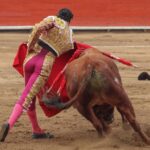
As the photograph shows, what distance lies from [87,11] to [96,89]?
38.0ft

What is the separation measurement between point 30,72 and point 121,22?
36.5ft

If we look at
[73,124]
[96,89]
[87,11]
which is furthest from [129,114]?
[87,11]

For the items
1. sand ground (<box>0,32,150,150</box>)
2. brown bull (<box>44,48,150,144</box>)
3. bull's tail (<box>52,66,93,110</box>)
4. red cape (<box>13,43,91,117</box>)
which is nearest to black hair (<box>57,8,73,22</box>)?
red cape (<box>13,43,91,117</box>)

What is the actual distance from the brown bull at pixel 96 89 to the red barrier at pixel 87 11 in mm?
11260

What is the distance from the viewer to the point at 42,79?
5.07m

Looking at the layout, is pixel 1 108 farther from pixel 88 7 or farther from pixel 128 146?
pixel 88 7

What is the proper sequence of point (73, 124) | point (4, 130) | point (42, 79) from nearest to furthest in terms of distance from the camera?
point (4, 130) < point (42, 79) < point (73, 124)

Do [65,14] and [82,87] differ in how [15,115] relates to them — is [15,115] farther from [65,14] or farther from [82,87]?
[65,14]

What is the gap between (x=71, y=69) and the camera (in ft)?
16.2

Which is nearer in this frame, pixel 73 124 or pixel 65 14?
pixel 65 14

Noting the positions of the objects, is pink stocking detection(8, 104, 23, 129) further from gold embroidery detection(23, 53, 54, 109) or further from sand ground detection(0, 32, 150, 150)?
sand ground detection(0, 32, 150, 150)

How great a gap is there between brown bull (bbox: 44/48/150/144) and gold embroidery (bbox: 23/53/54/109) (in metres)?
0.24

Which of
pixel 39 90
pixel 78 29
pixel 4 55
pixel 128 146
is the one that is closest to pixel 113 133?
pixel 128 146

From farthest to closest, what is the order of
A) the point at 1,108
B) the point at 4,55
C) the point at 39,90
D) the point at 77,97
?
1. the point at 4,55
2. the point at 1,108
3. the point at 39,90
4. the point at 77,97
